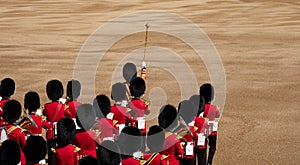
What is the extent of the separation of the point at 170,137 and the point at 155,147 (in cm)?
45

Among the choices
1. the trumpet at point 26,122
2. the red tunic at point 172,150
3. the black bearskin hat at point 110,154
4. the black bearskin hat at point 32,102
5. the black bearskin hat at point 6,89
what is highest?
the black bearskin hat at point 6,89

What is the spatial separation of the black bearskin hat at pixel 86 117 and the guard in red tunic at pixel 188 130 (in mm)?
1563

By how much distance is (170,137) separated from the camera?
8.73 metres

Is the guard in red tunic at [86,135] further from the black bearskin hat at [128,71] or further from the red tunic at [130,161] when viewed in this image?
the black bearskin hat at [128,71]

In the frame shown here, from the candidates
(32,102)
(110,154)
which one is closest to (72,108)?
(32,102)

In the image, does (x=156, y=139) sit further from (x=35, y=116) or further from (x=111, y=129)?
(x=35, y=116)

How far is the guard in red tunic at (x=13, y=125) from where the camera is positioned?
364 inches

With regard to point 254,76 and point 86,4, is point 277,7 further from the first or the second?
point 254,76

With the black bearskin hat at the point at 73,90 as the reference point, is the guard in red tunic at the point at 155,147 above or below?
below

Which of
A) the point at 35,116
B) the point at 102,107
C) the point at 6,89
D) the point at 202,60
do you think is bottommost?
the point at 202,60

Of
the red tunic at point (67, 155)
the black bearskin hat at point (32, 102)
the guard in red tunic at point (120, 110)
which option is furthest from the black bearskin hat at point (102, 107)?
the red tunic at point (67, 155)

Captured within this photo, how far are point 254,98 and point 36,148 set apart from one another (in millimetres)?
11232

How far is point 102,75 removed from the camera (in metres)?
21.8

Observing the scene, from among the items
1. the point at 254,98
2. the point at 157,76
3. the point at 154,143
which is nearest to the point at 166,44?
the point at 157,76
